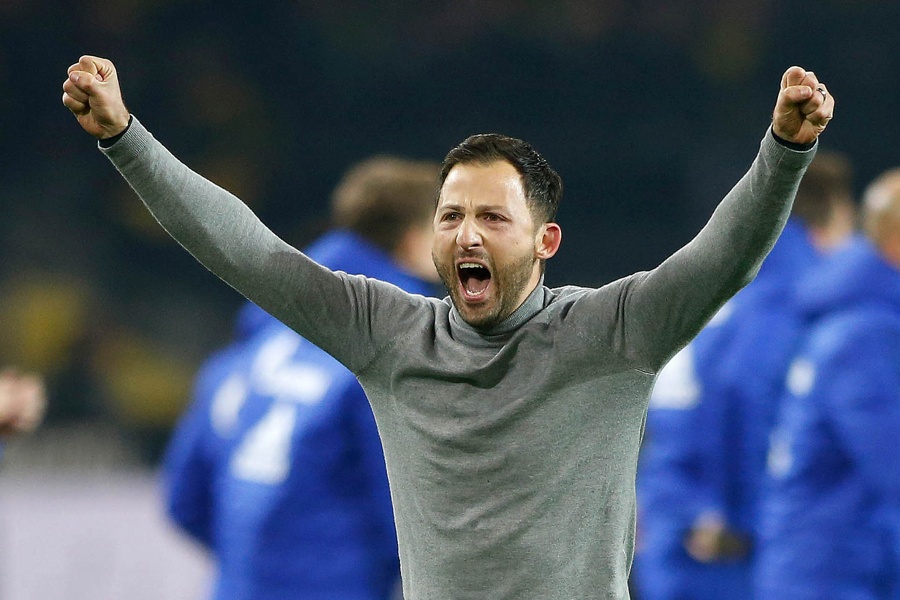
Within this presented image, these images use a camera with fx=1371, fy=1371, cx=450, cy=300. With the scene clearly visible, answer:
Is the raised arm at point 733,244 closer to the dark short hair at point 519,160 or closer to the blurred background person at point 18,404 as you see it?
the dark short hair at point 519,160

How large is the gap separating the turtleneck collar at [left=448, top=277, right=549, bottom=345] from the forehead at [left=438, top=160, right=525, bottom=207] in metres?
0.14

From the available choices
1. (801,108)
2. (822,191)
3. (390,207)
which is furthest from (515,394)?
(822,191)

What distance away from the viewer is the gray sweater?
1834 millimetres

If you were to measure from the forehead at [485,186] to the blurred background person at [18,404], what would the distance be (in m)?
1.09

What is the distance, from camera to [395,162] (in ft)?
12.3

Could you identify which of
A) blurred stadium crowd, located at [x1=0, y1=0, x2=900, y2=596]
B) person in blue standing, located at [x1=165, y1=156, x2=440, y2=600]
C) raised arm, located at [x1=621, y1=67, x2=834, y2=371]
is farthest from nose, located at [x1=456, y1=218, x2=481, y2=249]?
blurred stadium crowd, located at [x1=0, y1=0, x2=900, y2=596]

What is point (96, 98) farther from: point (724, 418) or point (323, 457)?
point (724, 418)

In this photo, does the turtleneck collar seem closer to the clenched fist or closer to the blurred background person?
the clenched fist

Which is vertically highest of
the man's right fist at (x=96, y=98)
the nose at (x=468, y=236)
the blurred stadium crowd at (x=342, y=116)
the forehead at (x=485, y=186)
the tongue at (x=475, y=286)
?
the blurred stadium crowd at (x=342, y=116)

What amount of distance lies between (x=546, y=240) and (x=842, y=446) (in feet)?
6.43

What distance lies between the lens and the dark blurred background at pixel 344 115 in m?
8.56

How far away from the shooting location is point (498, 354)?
6.25 ft

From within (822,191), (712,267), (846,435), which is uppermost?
(822,191)

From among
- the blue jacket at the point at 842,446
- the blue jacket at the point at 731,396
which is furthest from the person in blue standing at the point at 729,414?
the blue jacket at the point at 842,446
